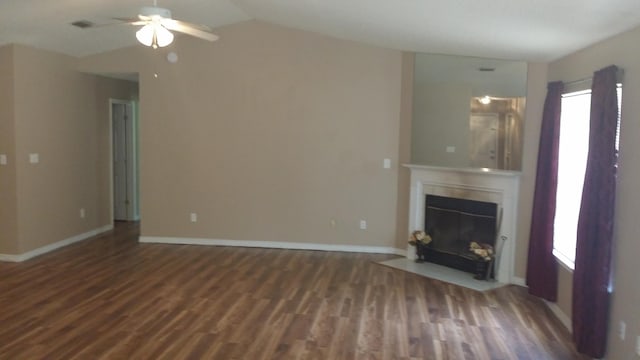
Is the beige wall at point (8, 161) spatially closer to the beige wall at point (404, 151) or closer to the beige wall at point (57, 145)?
the beige wall at point (57, 145)

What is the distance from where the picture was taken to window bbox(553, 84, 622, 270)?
167 inches

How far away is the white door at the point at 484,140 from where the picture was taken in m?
5.84

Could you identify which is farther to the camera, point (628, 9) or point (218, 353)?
point (218, 353)

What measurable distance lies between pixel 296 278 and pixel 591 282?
9.65ft

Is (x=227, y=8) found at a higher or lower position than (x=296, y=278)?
higher

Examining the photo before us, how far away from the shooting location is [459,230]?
6.01m

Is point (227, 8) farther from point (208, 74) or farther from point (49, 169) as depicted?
point (49, 169)

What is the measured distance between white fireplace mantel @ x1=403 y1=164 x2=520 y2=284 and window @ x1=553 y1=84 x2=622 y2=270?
28.7 inches

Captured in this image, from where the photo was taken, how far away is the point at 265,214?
692cm

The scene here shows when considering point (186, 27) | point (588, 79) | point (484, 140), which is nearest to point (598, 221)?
point (588, 79)

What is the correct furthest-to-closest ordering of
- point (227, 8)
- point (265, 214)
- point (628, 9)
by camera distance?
point (265, 214), point (227, 8), point (628, 9)

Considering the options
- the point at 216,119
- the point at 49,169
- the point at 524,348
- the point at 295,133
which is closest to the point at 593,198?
the point at 524,348

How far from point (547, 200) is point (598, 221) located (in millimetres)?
1293

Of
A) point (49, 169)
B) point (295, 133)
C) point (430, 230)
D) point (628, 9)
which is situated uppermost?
point (628, 9)
